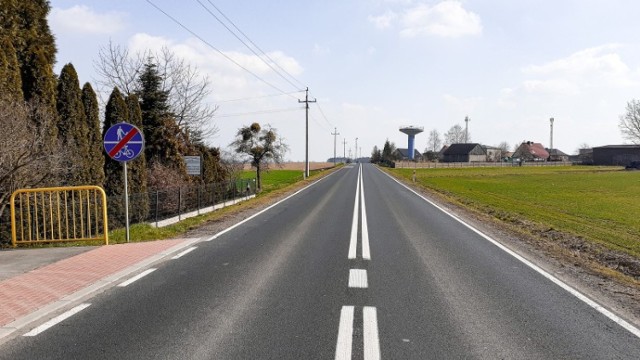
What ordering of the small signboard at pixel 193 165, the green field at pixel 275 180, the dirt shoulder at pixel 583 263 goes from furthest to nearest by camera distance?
1. the green field at pixel 275 180
2. the small signboard at pixel 193 165
3. the dirt shoulder at pixel 583 263

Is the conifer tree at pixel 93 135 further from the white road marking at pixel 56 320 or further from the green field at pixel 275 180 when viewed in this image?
the green field at pixel 275 180

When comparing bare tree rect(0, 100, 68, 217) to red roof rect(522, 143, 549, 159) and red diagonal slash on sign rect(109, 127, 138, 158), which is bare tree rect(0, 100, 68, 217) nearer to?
red diagonal slash on sign rect(109, 127, 138, 158)

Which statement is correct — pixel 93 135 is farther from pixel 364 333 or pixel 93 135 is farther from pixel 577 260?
pixel 577 260

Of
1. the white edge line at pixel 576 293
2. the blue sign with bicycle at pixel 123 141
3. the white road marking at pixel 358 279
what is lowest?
the white edge line at pixel 576 293

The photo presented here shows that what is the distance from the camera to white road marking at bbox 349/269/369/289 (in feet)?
21.3

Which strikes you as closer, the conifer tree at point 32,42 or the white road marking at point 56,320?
the white road marking at point 56,320

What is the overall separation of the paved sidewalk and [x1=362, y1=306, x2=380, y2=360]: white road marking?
12.2 ft

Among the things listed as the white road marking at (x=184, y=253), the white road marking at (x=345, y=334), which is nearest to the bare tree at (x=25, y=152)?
the white road marking at (x=184, y=253)

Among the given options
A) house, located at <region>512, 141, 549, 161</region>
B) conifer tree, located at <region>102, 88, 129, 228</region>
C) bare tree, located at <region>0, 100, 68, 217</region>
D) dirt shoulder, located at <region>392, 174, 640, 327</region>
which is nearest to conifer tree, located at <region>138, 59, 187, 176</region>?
conifer tree, located at <region>102, 88, 129, 228</region>

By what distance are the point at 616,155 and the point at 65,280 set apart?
12316 centimetres

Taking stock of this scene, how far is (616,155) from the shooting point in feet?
344

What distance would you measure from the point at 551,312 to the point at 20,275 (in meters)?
7.61

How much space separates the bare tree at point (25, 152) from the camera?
1072 cm

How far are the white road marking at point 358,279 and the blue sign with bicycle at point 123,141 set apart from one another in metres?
5.67
